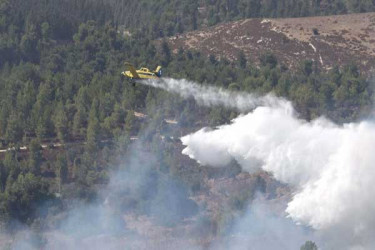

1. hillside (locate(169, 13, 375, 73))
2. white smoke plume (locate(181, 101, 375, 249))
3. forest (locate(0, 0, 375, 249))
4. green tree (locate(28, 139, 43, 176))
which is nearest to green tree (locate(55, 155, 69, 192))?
forest (locate(0, 0, 375, 249))

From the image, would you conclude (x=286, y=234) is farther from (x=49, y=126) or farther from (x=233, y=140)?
(x=49, y=126)

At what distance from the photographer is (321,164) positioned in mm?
97250

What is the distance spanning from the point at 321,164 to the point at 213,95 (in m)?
41.5

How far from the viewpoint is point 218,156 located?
115500 millimetres

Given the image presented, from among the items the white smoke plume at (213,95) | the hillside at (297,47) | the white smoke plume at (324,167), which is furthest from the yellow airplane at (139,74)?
the hillside at (297,47)

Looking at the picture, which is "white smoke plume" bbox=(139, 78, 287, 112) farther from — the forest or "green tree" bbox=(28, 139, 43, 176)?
"green tree" bbox=(28, 139, 43, 176)

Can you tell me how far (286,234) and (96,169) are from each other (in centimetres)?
2789

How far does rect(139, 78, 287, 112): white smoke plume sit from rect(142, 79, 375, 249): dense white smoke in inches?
786

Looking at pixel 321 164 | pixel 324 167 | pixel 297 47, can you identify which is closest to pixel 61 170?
pixel 321 164

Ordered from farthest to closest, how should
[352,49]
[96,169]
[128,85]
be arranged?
[352,49], [128,85], [96,169]

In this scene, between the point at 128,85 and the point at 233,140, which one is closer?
the point at 233,140

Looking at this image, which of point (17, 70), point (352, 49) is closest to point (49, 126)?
point (17, 70)

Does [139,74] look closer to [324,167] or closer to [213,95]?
[324,167]

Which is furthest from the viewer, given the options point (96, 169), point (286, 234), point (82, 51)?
point (82, 51)
